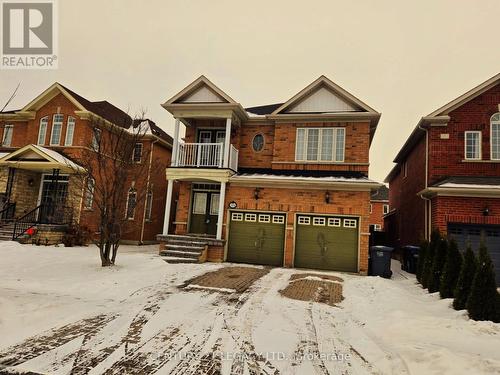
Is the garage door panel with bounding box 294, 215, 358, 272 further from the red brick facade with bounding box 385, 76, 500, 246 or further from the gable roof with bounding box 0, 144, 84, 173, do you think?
the gable roof with bounding box 0, 144, 84, 173

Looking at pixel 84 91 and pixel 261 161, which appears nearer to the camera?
pixel 261 161

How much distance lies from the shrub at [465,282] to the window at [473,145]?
23.8 ft

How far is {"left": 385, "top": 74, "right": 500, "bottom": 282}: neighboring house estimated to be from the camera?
11.3 metres

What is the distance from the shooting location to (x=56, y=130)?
1705 cm

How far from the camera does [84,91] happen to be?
981 inches

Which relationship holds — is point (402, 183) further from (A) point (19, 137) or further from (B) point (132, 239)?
(A) point (19, 137)

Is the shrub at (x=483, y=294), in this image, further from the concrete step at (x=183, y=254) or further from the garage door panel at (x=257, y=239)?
the concrete step at (x=183, y=254)

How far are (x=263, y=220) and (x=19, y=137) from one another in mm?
16193

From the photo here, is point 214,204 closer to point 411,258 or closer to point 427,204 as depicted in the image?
point 411,258

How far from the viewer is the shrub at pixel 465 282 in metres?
6.65

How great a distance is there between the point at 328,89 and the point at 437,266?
8709mm

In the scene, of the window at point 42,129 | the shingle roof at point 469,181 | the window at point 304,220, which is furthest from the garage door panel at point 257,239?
the window at point 42,129

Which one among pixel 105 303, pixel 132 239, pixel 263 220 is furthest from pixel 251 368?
pixel 132 239

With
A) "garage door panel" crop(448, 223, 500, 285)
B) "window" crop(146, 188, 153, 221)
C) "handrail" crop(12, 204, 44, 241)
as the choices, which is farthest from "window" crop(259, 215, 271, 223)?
"handrail" crop(12, 204, 44, 241)
